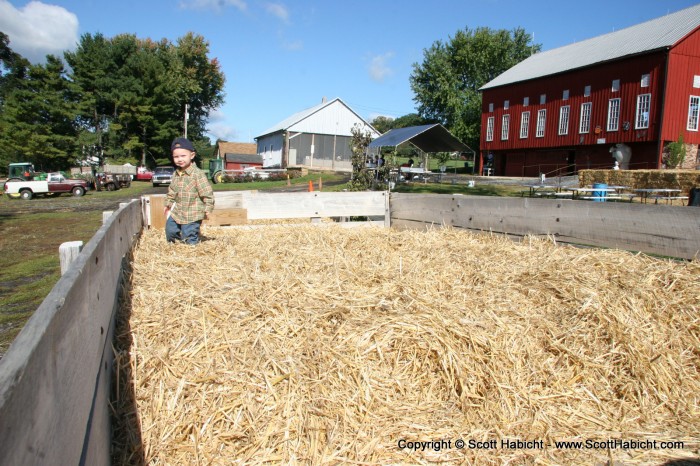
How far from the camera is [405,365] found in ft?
9.46

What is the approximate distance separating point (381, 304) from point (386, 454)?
4.22ft

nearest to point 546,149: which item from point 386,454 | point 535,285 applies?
point 535,285

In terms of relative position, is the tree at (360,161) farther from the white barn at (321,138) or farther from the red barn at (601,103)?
the white barn at (321,138)

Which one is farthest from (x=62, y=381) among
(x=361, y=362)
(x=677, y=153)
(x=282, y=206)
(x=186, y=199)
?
(x=677, y=153)

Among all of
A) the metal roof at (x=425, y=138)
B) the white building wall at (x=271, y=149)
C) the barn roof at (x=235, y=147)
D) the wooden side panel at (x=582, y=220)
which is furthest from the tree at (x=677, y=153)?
the barn roof at (x=235, y=147)

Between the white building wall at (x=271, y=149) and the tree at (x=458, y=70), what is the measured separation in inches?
863

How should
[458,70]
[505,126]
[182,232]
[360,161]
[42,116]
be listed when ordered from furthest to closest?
[458,70] → [42,116] → [505,126] → [360,161] → [182,232]

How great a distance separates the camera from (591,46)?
1359 inches

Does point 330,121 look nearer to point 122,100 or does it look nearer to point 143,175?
point 143,175

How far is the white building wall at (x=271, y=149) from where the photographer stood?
52.0 m

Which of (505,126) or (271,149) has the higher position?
(505,126)

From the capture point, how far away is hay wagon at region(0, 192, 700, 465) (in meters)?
1.87

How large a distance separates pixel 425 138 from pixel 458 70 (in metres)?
43.6

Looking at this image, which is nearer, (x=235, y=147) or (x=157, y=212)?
(x=157, y=212)
